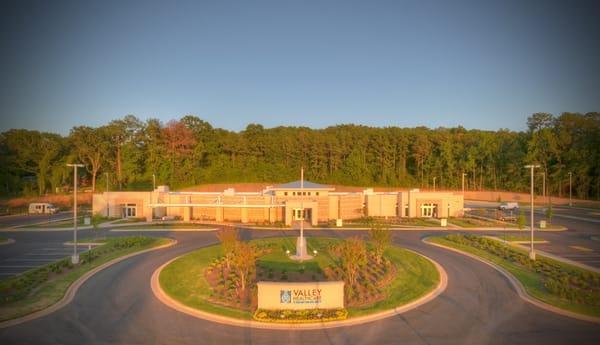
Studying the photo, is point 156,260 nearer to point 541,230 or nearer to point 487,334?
point 487,334

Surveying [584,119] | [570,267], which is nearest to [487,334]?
[570,267]

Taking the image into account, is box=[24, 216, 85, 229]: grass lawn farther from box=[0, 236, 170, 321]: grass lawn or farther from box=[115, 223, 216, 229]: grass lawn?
box=[0, 236, 170, 321]: grass lawn

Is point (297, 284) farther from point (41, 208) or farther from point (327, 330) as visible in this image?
point (41, 208)

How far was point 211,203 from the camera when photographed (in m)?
47.8

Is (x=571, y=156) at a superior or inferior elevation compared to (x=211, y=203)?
superior

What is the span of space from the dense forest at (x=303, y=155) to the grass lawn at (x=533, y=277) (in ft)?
181

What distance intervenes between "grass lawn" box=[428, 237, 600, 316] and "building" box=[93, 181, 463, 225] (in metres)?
16.8

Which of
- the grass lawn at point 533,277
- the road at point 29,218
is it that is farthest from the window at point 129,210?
the grass lawn at point 533,277

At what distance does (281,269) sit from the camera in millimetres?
24469

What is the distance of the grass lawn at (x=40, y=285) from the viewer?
18.0 metres

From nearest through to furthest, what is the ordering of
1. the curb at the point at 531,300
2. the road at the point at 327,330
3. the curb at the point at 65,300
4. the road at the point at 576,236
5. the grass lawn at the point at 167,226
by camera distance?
the road at the point at 327,330 < the curb at the point at 65,300 < the curb at the point at 531,300 < the road at the point at 576,236 < the grass lawn at the point at 167,226

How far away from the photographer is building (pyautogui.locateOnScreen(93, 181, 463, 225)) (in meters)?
46.6

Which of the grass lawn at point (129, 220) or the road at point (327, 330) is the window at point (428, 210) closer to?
the road at point (327, 330)

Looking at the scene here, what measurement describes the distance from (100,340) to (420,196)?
146ft
